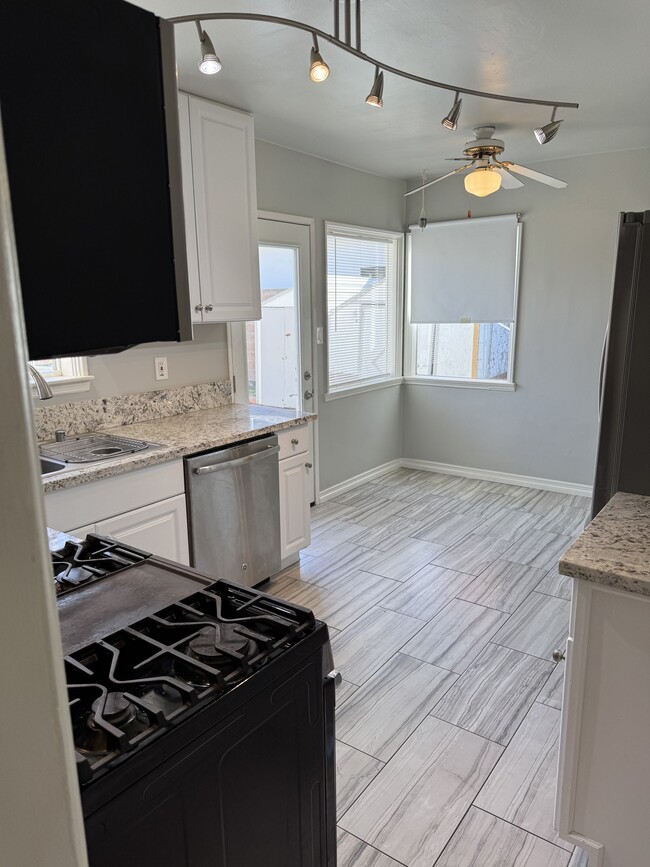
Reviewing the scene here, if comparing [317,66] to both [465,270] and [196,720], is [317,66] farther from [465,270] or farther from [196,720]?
[465,270]

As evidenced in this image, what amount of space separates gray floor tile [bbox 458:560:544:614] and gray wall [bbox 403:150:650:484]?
1.62 metres

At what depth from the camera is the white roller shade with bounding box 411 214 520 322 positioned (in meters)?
4.83

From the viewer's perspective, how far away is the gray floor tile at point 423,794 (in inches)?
69.3

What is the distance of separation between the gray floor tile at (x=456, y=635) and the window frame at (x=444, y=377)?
8.16 feet

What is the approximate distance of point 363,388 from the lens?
16.6 ft

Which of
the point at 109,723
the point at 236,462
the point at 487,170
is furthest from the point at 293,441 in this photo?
the point at 109,723

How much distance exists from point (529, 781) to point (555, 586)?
1511 mm

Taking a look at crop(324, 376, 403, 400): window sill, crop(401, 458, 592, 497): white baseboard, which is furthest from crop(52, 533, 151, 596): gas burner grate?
crop(401, 458, 592, 497): white baseboard

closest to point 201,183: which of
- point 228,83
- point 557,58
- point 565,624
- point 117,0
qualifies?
point 228,83

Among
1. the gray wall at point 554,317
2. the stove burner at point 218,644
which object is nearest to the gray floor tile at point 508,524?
the gray wall at point 554,317

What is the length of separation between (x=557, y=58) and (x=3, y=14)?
8.81ft

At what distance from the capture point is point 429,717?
2287 millimetres

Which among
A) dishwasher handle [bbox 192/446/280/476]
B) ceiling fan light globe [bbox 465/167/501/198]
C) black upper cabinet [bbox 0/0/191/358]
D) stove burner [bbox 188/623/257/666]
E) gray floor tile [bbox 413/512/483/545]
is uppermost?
ceiling fan light globe [bbox 465/167/501/198]

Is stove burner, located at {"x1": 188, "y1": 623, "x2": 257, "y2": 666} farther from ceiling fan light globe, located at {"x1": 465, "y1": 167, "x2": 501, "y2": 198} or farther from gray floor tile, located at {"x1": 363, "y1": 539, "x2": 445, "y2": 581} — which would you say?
ceiling fan light globe, located at {"x1": 465, "y1": 167, "x2": 501, "y2": 198}
